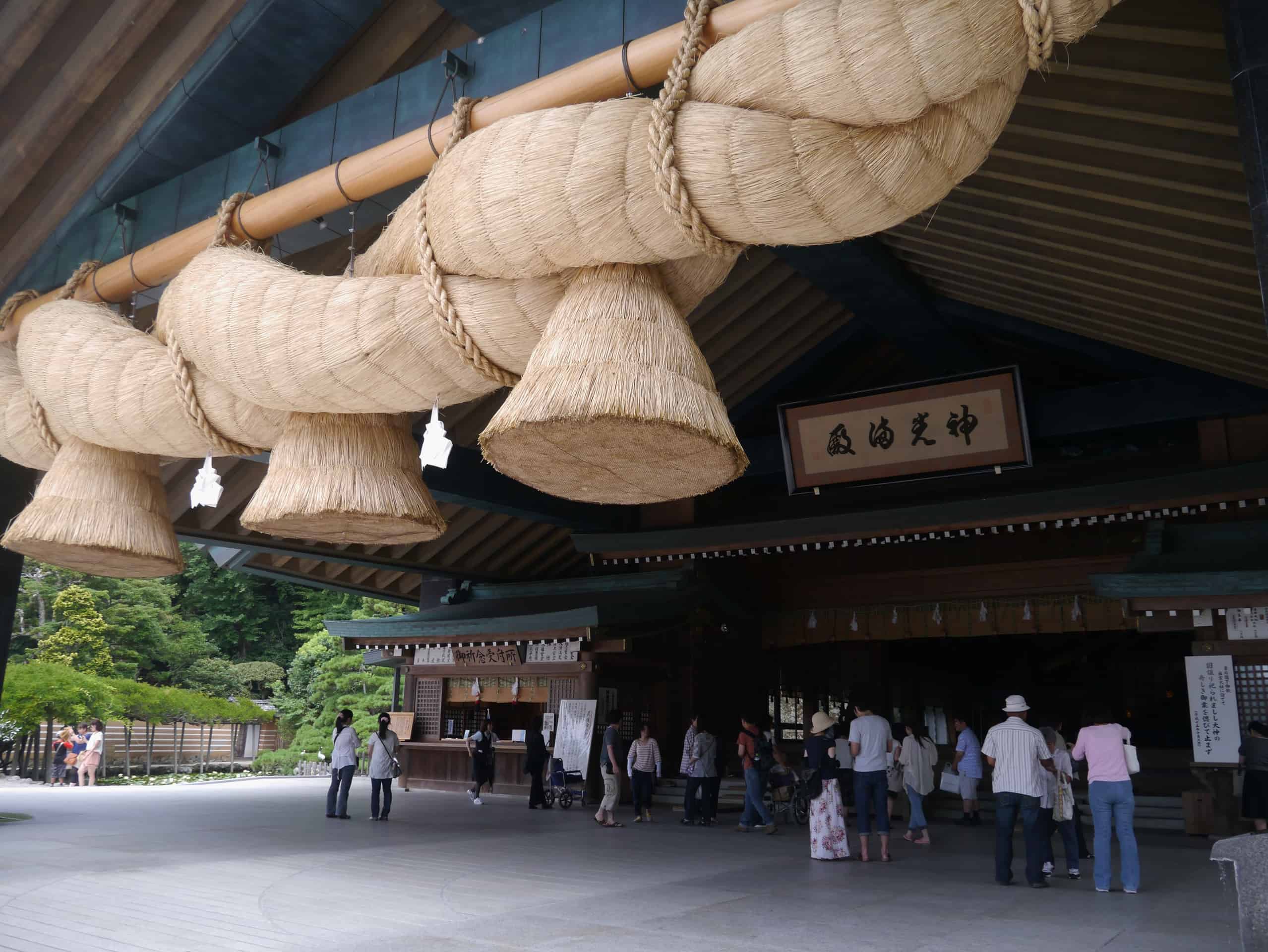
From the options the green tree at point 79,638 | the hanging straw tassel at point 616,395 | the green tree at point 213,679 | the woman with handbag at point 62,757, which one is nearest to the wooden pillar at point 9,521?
the hanging straw tassel at point 616,395

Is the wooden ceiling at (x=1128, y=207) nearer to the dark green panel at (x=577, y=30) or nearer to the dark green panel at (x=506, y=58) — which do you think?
the dark green panel at (x=577, y=30)

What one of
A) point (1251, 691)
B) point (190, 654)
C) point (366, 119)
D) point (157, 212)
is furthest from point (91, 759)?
point (1251, 691)

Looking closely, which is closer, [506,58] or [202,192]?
[506,58]

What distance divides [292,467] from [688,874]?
177 inches

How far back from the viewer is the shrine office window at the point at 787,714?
44.3 ft

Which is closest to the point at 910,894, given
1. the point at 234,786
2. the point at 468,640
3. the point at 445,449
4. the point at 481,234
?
the point at 445,449

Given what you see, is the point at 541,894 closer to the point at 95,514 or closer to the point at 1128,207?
the point at 95,514

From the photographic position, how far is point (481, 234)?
7.09 ft

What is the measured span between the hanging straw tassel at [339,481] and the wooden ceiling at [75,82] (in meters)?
1.86

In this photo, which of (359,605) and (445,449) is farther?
(359,605)

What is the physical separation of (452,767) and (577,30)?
11755mm

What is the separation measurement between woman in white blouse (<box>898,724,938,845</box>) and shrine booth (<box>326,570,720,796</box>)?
3440 mm

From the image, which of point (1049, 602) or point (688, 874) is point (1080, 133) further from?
point (1049, 602)

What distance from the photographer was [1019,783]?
217 inches
